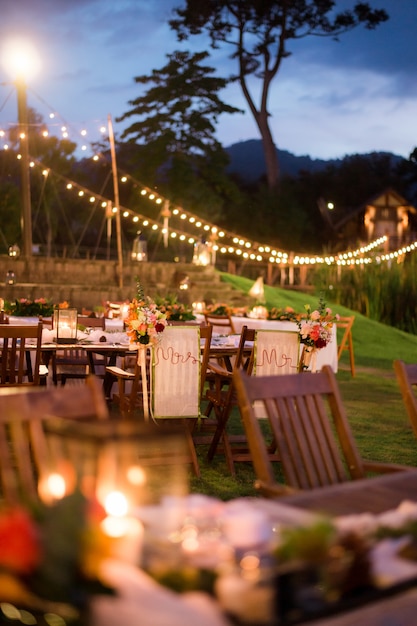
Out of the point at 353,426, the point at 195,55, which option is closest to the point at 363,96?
the point at 195,55

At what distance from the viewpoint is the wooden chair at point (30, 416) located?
2.13 m

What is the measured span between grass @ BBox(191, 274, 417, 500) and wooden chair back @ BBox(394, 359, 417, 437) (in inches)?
86.0

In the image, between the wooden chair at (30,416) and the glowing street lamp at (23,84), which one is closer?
the wooden chair at (30,416)

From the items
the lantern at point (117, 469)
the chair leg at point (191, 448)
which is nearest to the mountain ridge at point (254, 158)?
the chair leg at point (191, 448)

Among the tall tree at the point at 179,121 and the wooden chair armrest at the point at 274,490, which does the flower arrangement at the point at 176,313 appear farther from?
the tall tree at the point at 179,121

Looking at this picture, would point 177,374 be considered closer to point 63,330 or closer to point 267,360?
point 267,360

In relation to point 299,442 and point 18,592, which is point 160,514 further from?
point 299,442

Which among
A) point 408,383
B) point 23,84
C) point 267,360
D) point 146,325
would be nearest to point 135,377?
point 146,325

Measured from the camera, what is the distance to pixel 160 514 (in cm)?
181

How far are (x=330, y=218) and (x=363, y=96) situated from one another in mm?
8386

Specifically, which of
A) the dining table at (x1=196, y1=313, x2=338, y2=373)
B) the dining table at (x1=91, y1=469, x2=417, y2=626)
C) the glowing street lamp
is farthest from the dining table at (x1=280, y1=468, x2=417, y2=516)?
the glowing street lamp

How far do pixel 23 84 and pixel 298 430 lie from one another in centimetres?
1365

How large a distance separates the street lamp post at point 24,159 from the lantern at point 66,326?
9.80 m

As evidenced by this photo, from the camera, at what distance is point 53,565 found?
1520 mm
